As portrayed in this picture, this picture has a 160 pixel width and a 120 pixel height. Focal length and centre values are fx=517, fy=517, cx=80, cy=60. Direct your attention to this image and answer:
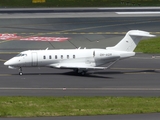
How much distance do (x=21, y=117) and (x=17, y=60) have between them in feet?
55.5

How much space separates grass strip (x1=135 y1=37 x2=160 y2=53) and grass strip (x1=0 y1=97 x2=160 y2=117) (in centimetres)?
2372

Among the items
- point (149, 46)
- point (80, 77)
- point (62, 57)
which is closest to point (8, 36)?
point (149, 46)

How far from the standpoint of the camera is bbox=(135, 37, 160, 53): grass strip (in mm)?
59500

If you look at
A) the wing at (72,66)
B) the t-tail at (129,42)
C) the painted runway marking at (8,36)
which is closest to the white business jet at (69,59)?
the wing at (72,66)

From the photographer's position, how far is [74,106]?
32.6m

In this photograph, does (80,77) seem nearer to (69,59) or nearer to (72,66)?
(72,66)

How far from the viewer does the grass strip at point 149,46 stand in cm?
5950

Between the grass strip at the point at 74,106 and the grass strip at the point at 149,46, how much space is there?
77.8ft

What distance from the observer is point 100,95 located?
1490 inches
